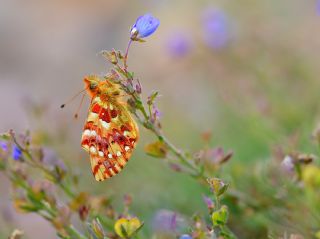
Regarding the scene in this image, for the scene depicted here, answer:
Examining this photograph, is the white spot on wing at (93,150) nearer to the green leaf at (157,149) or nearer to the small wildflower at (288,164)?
the green leaf at (157,149)

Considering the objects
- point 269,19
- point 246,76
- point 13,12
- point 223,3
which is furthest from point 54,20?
point 246,76

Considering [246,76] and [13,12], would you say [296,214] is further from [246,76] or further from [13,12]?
[13,12]

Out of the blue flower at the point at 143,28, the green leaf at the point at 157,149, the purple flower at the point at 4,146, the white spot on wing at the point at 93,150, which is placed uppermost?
the purple flower at the point at 4,146

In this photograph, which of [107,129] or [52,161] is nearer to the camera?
[107,129]

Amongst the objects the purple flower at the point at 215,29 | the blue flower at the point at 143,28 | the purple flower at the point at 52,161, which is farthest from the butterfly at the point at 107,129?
the purple flower at the point at 215,29

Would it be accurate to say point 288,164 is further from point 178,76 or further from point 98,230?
point 178,76

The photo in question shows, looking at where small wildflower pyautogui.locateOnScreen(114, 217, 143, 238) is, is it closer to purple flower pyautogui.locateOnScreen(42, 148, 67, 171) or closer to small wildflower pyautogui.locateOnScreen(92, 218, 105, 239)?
small wildflower pyautogui.locateOnScreen(92, 218, 105, 239)

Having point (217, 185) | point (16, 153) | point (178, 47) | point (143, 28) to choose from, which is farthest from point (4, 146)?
point (178, 47)
